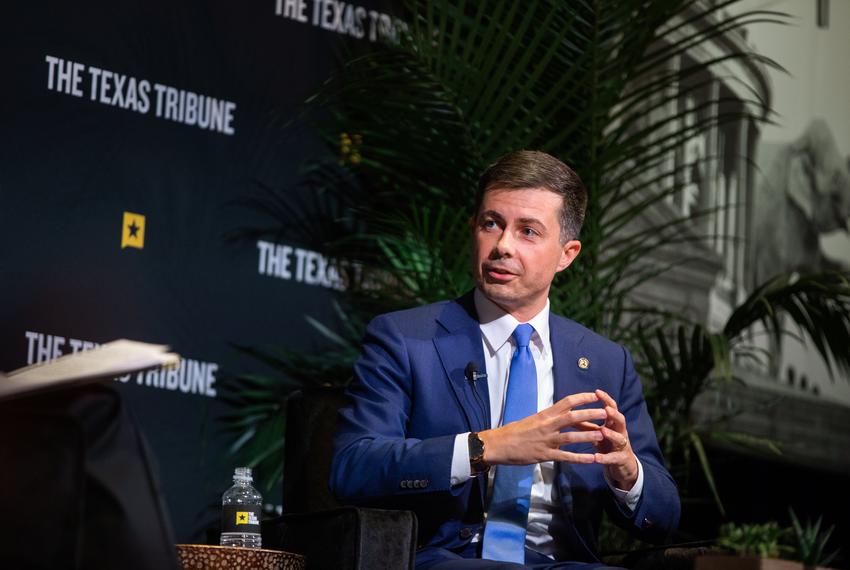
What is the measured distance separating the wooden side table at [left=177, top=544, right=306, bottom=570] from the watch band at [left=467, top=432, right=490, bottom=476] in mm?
421

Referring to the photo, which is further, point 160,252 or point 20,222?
point 160,252

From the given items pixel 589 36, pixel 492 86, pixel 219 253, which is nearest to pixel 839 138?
pixel 589 36

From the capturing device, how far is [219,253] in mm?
4359

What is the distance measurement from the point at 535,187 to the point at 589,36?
137 cm

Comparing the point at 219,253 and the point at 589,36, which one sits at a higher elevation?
the point at 589,36

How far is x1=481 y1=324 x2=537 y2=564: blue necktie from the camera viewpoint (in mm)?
2730

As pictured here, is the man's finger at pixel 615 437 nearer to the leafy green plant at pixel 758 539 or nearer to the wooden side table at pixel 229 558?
the wooden side table at pixel 229 558

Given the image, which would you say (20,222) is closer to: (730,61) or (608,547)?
(608,547)

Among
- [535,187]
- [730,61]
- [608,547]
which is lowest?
[608,547]

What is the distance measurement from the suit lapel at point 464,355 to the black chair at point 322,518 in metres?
0.37

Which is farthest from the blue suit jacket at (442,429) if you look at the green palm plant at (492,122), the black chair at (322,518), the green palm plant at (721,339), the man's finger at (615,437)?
the green palm plant at (721,339)

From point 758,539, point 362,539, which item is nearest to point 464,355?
point 362,539

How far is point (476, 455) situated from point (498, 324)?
1.54ft

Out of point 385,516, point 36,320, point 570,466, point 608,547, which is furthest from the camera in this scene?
point 608,547
